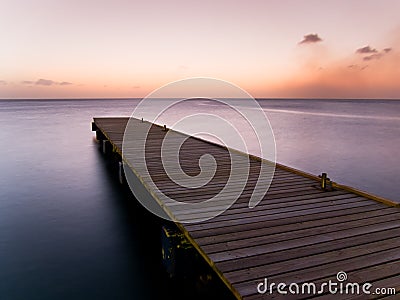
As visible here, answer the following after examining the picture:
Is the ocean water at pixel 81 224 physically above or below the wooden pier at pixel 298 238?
below

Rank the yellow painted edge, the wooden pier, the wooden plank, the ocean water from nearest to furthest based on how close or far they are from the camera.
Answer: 1. the yellow painted edge
2. the wooden pier
3. the wooden plank
4. the ocean water

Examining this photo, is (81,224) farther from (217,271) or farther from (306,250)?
(306,250)

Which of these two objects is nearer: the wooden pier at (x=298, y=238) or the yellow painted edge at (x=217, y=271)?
the yellow painted edge at (x=217, y=271)

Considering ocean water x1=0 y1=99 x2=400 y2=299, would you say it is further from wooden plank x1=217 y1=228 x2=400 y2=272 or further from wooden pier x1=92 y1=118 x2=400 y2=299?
wooden plank x1=217 y1=228 x2=400 y2=272

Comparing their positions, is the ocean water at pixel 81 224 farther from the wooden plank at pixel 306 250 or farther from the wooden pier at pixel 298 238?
the wooden plank at pixel 306 250

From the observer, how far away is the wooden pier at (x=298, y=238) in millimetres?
2865

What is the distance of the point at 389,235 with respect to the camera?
367cm

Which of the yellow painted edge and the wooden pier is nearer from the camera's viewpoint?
the yellow painted edge

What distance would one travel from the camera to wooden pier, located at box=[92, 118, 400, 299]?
287cm

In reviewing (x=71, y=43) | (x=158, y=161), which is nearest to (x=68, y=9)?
(x=71, y=43)

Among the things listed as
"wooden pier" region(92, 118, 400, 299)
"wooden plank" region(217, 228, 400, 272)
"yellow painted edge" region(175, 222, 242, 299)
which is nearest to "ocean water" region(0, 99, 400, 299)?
"wooden pier" region(92, 118, 400, 299)

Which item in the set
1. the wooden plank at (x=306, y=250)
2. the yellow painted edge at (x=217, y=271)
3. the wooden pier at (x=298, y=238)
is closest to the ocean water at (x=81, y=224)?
the wooden pier at (x=298, y=238)

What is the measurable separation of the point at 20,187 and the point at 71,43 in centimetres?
2918

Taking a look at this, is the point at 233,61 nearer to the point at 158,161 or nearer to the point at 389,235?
the point at 158,161
